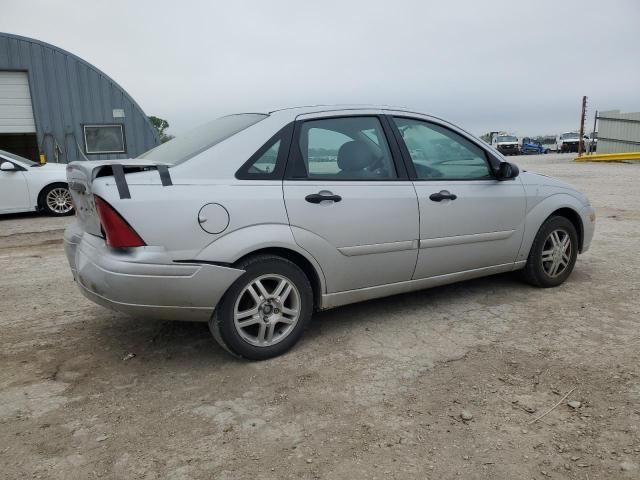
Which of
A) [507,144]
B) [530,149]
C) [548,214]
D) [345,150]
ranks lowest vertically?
[530,149]

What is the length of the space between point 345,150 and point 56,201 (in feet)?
27.4

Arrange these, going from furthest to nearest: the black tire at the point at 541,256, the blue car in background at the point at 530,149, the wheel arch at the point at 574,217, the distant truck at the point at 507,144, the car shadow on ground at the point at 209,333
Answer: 1. the blue car in background at the point at 530,149
2. the distant truck at the point at 507,144
3. the wheel arch at the point at 574,217
4. the black tire at the point at 541,256
5. the car shadow on ground at the point at 209,333

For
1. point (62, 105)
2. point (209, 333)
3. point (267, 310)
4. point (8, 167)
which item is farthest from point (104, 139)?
point (267, 310)

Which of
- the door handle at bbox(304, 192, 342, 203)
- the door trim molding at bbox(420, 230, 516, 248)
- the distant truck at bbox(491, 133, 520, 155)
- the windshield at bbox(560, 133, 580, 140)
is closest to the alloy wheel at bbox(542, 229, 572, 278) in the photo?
the door trim molding at bbox(420, 230, 516, 248)

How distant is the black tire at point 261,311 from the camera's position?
301cm

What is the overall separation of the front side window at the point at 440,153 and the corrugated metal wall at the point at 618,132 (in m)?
31.3

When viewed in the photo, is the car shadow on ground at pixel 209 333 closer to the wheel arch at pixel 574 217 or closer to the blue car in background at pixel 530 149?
the wheel arch at pixel 574 217

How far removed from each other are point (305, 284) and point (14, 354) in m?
1.98

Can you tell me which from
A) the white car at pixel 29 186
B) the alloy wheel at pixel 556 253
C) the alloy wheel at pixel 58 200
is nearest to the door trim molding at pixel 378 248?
the alloy wheel at pixel 556 253

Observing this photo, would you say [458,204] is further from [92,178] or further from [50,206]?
[50,206]

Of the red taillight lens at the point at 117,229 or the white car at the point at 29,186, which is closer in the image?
the red taillight lens at the point at 117,229

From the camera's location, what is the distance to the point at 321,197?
10.6ft

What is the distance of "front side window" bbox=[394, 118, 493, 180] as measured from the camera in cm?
377

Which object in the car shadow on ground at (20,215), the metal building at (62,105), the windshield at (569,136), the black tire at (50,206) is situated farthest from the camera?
the windshield at (569,136)
